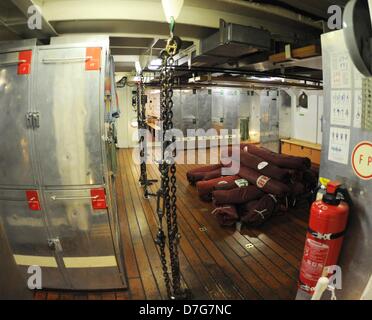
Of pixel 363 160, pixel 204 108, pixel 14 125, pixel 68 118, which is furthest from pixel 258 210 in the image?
pixel 204 108

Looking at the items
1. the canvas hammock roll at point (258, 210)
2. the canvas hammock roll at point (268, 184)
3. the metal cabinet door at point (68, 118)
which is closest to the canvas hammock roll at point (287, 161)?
the canvas hammock roll at point (268, 184)

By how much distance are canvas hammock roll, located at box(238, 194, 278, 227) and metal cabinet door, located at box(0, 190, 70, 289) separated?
267cm

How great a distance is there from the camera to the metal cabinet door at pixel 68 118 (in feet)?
6.76

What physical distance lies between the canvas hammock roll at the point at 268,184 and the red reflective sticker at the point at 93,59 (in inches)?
130

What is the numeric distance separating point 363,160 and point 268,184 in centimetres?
267

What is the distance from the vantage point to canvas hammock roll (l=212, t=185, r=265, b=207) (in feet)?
13.4

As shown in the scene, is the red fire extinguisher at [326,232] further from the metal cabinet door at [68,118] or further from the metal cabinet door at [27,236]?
the metal cabinet door at [27,236]

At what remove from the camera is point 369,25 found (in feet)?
3.93

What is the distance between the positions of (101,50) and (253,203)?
3.23 metres

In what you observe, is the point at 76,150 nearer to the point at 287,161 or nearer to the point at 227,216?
the point at 227,216

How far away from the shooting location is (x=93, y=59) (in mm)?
2053

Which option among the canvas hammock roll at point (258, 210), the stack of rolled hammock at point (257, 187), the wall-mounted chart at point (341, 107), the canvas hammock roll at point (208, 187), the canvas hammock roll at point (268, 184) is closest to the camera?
the wall-mounted chart at point (341, 107)

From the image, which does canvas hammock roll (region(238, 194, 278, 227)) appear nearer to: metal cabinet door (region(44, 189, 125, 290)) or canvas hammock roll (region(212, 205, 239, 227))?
canvas hammock roll (region(212, 205, 239, 227))

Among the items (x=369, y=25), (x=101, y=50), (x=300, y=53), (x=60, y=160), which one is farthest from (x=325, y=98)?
(x=60, y=160)
